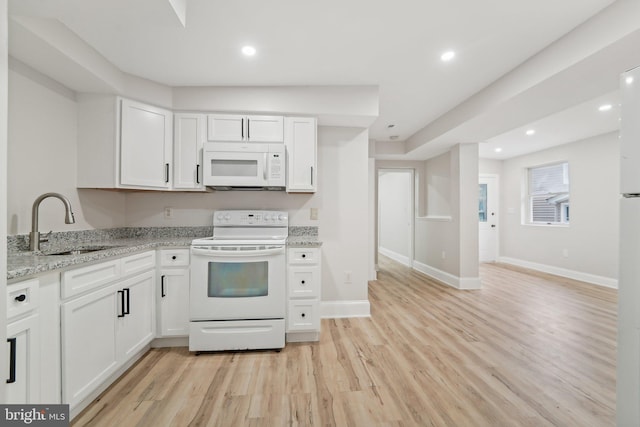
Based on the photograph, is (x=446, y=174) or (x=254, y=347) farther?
(x=446, y=174)

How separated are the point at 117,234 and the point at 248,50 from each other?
2107 mm

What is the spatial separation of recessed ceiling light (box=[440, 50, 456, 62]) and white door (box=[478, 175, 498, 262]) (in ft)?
15.3

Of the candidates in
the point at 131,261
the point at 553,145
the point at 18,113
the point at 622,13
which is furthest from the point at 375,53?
the point at 553,145

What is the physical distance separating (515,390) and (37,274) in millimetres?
2742

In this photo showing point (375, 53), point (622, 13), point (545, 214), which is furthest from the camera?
point (545, 214)

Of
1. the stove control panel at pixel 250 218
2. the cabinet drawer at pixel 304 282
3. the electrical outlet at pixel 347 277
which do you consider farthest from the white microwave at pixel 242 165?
the electrical outlet at pixel 347 277

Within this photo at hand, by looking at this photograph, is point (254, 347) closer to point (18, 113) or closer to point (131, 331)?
point (131, 331)

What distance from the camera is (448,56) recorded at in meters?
2.24

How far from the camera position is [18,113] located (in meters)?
1.82

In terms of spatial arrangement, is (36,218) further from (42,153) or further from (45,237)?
(42,153)

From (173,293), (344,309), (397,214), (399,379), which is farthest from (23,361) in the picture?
(397,214)

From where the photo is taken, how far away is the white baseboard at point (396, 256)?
5.94m

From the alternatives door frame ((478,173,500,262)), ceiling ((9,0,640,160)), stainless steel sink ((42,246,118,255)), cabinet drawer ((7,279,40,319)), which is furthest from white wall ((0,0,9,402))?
door frame ((478,173,500,262))

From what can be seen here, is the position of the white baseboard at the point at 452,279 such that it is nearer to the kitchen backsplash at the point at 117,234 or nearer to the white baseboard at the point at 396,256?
the white baseboard at the point at 396,256
